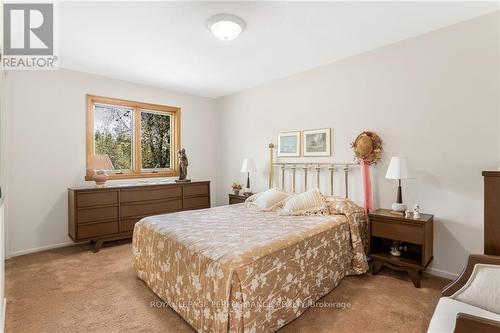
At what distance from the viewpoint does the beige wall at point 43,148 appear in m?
3.20

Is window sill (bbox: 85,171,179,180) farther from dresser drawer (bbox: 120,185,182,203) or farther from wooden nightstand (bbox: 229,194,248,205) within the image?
wooden nightstand (bbox: 229,194,248,205)

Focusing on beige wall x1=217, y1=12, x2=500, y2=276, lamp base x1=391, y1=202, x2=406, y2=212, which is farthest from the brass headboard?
lamp base x1=391, y1=202, x2=406, y2=212

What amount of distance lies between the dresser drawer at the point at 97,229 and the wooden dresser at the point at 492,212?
405cm

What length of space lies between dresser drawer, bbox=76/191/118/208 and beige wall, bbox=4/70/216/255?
1.77 feet

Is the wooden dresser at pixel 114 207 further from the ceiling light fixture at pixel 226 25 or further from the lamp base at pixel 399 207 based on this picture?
the lamp base at pixel 399 207

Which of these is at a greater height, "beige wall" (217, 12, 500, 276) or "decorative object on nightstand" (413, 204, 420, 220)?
"beige wall" (217, 12, 500, 276)

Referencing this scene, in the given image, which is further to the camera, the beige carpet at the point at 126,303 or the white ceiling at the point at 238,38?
the white ceiling at the point at 238,38

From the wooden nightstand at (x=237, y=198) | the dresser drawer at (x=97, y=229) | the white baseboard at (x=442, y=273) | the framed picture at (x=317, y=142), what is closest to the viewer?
the white baseboard at (x=442, y=273)

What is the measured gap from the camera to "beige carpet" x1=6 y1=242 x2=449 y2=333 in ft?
6.06

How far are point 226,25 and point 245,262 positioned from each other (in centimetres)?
208

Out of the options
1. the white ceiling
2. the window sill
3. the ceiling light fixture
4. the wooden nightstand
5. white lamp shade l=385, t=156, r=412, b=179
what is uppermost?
the white ceiling

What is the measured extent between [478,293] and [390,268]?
4.51 feet

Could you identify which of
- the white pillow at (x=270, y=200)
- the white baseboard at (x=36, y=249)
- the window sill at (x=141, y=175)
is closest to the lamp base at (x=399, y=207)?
the white pillow at (x=270, y=200)

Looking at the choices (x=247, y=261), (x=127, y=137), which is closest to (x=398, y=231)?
(x=247, y=261)
